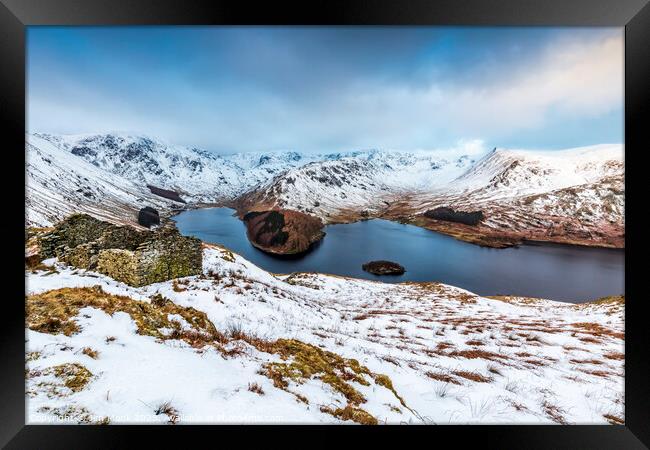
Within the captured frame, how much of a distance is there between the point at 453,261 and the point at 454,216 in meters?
22.0

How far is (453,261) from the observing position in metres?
34.2

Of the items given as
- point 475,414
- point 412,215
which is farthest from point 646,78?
point 412,215

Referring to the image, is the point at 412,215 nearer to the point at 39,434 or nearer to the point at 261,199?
the point at 261,199

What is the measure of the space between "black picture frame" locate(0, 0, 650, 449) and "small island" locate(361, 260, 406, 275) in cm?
2632

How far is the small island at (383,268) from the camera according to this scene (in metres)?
29.2

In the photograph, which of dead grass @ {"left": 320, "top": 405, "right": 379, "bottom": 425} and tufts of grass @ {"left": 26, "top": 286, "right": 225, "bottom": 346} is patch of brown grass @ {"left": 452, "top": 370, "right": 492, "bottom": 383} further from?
tufts of grass @ {"left": 26, "top": 286, "right": 225, "bottom": 346}

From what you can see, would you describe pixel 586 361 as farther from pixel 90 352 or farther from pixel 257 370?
pixel 90 352

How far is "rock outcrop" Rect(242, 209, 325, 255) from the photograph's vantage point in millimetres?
27172

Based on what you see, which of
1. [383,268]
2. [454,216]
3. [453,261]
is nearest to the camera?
[383,268]

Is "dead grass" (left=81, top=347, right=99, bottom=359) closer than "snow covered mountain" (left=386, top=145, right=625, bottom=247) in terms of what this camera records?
Yes

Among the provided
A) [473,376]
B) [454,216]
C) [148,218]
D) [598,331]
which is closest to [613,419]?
[473,376]

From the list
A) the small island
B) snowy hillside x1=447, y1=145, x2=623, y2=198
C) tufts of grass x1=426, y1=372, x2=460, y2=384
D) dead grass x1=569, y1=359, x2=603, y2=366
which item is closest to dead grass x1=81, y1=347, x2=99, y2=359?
tufts of grass x1=426, y1=372, x2=460, y2=384
